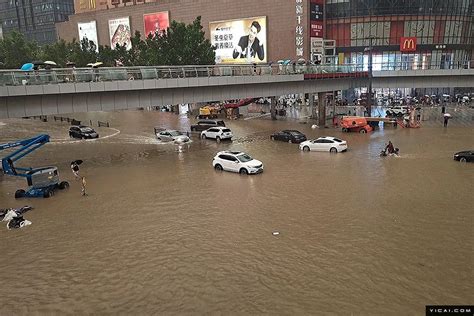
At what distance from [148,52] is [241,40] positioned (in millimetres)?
32402

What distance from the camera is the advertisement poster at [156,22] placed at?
103 meters

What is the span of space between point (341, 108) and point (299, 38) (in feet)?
56.5

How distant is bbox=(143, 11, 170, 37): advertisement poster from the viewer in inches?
4050

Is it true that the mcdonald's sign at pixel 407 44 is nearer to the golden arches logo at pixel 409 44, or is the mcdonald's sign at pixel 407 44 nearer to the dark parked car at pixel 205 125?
the golden arches logo at pixel 409 44

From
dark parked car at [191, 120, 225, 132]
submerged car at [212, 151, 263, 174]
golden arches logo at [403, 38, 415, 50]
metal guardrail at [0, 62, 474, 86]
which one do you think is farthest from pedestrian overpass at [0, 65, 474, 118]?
golden arches logo at [403, 38, 415, 50]

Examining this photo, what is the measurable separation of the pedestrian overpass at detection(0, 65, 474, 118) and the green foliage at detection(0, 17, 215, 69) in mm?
19186

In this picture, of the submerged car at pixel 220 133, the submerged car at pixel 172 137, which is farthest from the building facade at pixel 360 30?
the submerged car at pixel 172 137

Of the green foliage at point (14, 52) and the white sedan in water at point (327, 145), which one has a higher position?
the green foliage at point (14, 52)

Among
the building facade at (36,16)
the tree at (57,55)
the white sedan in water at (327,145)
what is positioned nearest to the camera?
the white sedan in water at (327,145)

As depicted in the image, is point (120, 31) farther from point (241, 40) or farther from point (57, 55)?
point (241, 40)

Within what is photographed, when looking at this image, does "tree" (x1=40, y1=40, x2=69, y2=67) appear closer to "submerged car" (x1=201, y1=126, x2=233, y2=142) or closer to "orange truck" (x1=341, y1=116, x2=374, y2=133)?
"submerged car" (x1=201, y1=126, x2=233, y2=142)

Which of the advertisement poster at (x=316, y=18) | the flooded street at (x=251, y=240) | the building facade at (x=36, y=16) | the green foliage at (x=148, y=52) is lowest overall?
the flooded street at (x=251, y=240)

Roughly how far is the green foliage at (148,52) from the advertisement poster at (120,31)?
3430 centimetres

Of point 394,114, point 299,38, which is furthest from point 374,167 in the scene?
point 299,38
